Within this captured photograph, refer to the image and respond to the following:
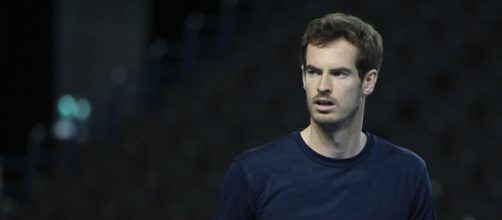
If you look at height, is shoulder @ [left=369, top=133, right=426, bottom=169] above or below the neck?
below

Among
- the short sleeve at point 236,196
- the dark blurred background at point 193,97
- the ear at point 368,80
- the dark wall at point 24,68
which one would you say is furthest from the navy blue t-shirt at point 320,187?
the dark wall at point 24,68

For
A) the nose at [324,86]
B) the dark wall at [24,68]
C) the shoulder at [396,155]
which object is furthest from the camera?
the dark wall at [24,68]

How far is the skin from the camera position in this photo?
157 cm

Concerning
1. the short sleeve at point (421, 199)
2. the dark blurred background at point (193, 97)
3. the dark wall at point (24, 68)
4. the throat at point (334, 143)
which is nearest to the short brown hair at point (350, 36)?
the throat at point (334, 143)

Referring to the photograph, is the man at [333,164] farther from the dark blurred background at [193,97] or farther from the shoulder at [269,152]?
the dark blurred background at [193,97]

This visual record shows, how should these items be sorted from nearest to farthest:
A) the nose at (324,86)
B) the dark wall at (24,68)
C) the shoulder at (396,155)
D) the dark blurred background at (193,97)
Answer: the nose at (324,86), the shoulder at (396,155), the dark blurred background at (193,97), the dark wall at (24,68)

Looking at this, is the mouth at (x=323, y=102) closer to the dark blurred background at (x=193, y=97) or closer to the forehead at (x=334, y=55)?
the forehead at (x=334, y=55)

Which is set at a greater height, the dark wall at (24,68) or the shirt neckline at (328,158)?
the shirt neckline at (328,158)

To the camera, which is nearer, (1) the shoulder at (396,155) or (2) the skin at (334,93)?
(2) the skin at (334,93)

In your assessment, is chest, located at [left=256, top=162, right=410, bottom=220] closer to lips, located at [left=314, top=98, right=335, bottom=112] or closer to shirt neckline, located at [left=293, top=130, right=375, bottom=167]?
shirt neckline, located at [left=293, top=130, right=375, bottom=167]

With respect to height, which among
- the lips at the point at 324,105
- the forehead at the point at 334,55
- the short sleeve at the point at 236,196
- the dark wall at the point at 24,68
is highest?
the forehead at the point at 334,55

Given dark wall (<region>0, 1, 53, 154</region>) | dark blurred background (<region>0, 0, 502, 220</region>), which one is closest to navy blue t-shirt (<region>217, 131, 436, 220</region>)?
dark blurred background (<region>0, 0, 502, 220</region>)

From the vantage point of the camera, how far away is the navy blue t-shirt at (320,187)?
161 centimetres

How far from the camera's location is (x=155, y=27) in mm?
7102
